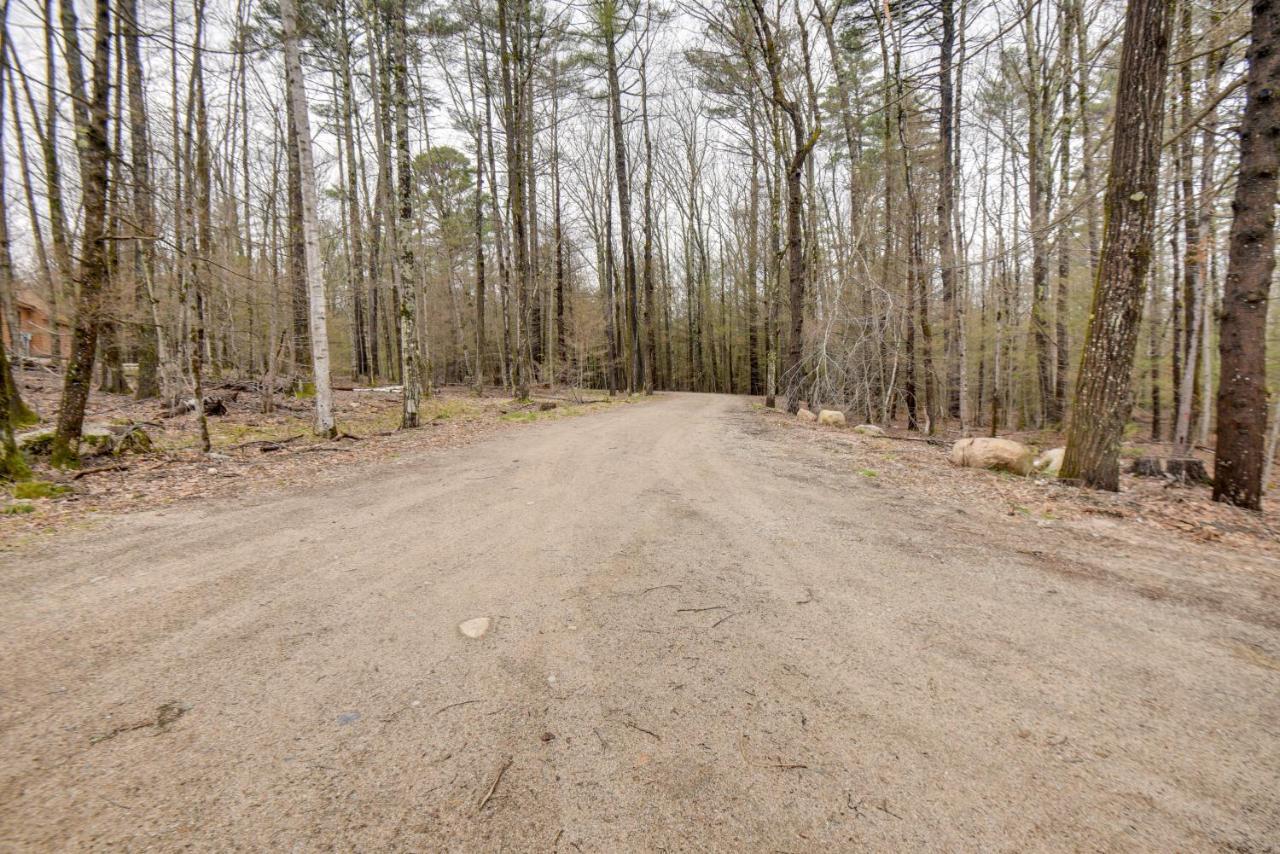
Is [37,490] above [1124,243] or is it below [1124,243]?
below

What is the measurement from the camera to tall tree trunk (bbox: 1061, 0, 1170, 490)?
15.8 ft

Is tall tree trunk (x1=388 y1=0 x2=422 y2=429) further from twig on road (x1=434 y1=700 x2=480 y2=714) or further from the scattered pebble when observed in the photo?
twig on road (x1=434 y1=700 x2=480 y2=714)

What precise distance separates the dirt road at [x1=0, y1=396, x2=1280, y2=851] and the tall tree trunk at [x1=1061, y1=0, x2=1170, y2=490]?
191cm

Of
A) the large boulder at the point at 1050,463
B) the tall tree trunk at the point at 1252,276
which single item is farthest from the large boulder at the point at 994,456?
the tall tree trunk at the point at 1252,276

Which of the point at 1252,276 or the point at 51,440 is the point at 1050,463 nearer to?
the point at 1252,276

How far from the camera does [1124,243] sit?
4973mm

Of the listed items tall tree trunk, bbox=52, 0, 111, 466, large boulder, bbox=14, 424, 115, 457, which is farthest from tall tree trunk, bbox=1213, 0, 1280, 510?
large boulder, bbox=14, 424, 115, 457

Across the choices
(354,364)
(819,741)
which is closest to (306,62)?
(354,364)

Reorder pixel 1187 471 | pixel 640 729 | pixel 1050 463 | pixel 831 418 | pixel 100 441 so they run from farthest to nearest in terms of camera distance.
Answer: pixel 831 418, pixel 100 441, pixel 1050 463, pixel 1187 471, pixel 640 729

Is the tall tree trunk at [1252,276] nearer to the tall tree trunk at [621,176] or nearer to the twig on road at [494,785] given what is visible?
the twig on road at [494,785]

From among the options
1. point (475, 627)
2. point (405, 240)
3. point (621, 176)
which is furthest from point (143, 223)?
point (621, 176)

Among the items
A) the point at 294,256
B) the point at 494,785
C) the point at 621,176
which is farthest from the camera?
the point at 621,176

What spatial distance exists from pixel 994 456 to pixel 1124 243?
278 cm

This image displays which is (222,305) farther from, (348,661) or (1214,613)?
(1214,613)
